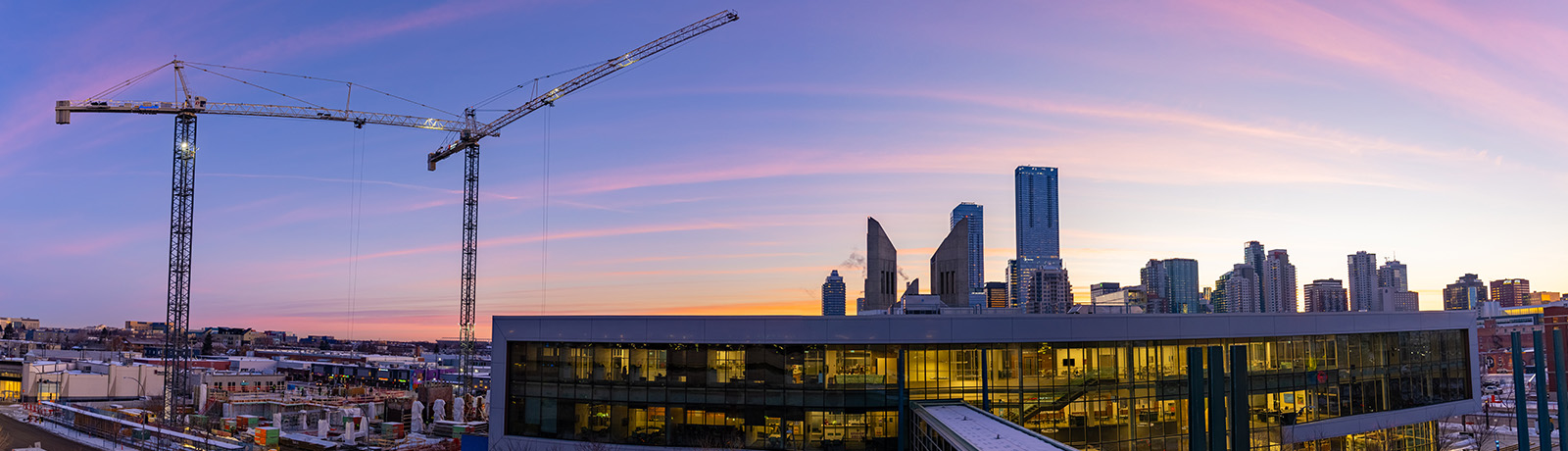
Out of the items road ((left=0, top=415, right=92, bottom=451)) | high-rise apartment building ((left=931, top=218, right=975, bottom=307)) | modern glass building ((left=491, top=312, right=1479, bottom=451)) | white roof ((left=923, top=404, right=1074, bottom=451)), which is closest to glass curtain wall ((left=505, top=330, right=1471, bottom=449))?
modern glass building ((left=491, top=312, right=1479, bottom=451))

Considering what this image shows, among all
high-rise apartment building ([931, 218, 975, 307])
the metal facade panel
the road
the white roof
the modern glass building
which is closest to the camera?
the white roof

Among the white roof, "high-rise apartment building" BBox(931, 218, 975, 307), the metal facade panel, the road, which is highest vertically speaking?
"high-rise apartment building" BBox(931, 218, 975, 307)

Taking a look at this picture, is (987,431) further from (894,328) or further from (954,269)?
(954,269)

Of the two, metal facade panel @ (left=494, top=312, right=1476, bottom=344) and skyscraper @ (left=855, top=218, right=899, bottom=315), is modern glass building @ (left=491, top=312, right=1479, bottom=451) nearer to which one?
metal facade panel @ (left=494, top=312, right=1476, bottom=344)

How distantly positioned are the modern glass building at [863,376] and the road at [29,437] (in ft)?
246

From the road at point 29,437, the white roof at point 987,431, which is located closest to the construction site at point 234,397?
the road at point 29,437

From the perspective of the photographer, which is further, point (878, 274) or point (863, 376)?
point (878, 274)

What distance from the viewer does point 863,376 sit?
153ft

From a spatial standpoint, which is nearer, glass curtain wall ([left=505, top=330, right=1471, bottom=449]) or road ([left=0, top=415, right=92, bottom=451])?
glass curtain wall ([left=505, top=330, right=1471, bottom=449])

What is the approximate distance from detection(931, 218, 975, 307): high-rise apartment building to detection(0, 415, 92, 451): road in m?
90.5

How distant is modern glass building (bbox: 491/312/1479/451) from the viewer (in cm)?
4641

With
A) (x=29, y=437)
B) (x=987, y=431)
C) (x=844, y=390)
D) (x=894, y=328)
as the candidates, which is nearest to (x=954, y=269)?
(x=894, y=328)

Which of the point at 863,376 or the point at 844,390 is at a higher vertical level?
the point at 863,376

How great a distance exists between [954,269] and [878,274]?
684cm
